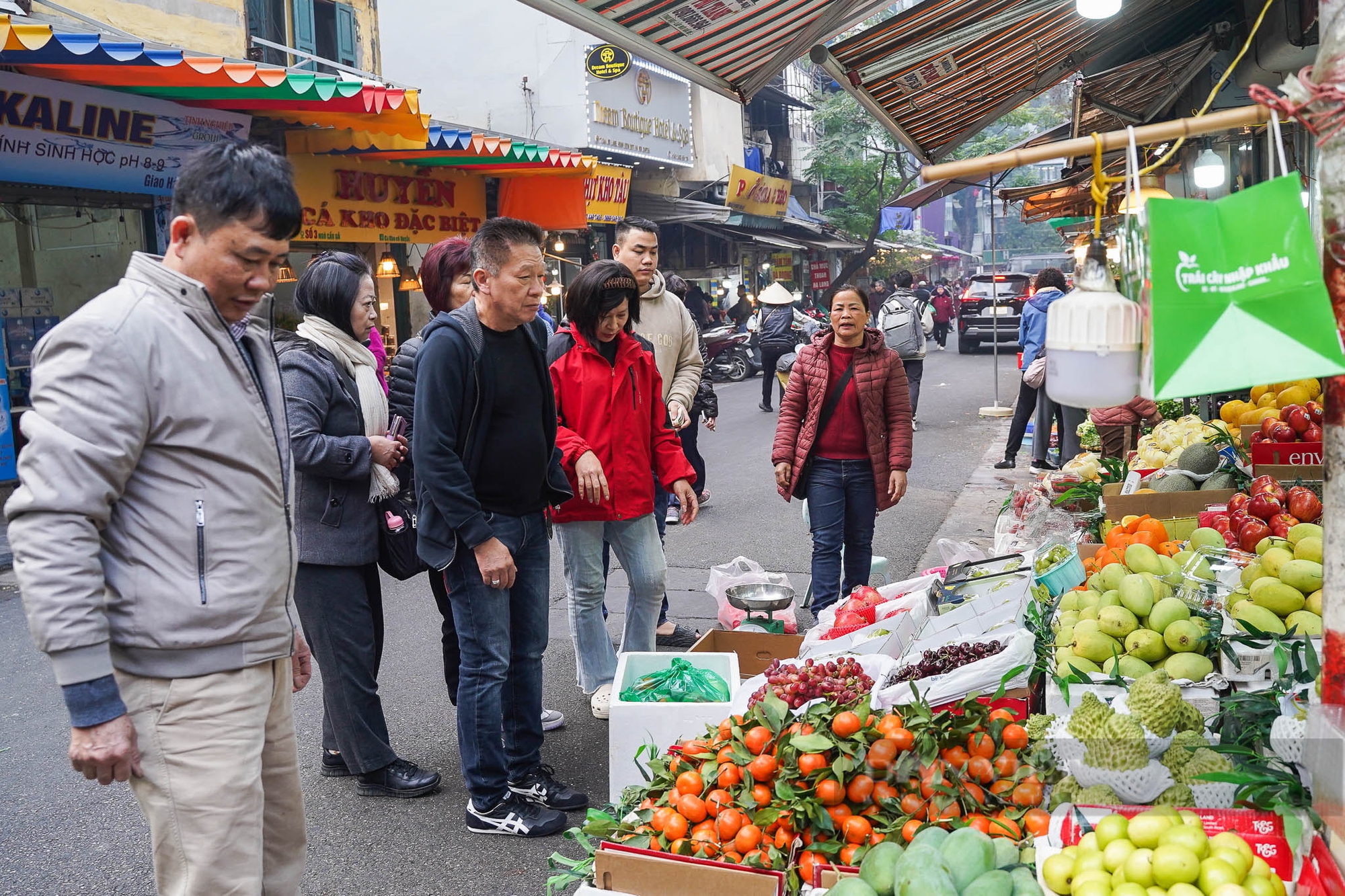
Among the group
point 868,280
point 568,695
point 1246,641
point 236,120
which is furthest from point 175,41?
point 868,280

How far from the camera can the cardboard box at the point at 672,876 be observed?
2697mm

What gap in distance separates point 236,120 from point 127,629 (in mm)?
10090

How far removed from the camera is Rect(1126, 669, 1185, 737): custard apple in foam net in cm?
268

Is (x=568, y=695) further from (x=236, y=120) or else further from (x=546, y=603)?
(x=236, y=120)

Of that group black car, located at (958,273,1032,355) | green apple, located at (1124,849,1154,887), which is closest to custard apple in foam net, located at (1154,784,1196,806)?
green apple, located at (1124,849,1154,887)

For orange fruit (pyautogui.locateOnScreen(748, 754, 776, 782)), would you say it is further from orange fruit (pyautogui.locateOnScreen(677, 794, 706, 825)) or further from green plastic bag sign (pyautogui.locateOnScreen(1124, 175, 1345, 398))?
green plastic bag sign (pyautogui.locateOnScreen(1124, 175, 1345, 398))

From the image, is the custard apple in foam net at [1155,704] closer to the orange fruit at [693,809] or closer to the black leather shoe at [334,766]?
the orange fruit at [693,809]

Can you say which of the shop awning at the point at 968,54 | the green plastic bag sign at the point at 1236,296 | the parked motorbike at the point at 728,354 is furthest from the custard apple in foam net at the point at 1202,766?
the parked motorbike at the point at 728,354

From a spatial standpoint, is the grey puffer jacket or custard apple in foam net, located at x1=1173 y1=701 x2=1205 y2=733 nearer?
custard apple in foam net, located at x1=1173 y1=701 x2=1205 y2=733

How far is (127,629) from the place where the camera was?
224cm

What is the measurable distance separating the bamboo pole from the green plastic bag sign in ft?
Answer: 0.92

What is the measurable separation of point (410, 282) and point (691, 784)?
528 inches

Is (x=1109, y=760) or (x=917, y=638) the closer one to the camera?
(x=1109, y=760)

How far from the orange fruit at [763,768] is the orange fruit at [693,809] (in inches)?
6.6
